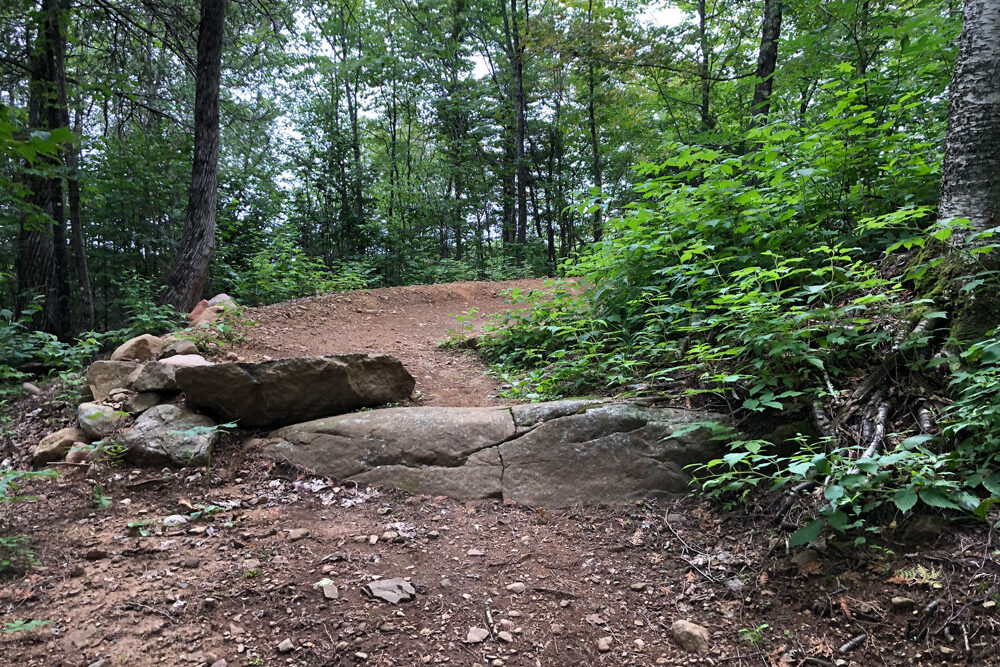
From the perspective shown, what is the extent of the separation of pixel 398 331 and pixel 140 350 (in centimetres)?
367

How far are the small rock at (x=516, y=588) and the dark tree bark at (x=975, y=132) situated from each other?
303 cm

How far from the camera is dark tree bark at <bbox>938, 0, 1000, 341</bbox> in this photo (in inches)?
119

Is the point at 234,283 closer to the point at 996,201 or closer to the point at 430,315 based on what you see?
the point at 430,315

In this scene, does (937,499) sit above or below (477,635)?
above

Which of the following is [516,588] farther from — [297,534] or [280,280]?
[280,280]

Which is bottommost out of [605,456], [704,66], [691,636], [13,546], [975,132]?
[691,636]

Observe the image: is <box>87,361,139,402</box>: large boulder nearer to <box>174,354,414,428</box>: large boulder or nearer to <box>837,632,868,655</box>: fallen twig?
<box>174,354,414,428</box>: large boulder

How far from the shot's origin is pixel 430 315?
972 cm

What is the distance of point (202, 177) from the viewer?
305 inches

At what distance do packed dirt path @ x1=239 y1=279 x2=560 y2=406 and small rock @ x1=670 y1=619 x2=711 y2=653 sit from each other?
2.64 meters

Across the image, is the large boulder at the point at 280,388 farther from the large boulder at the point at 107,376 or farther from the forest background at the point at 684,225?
the forest background at the point at 684,225

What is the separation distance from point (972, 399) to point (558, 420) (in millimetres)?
2241

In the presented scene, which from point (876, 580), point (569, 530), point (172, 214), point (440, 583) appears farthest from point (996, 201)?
point (172, 214)

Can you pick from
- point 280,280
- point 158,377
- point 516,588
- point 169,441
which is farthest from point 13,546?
point 280,280
